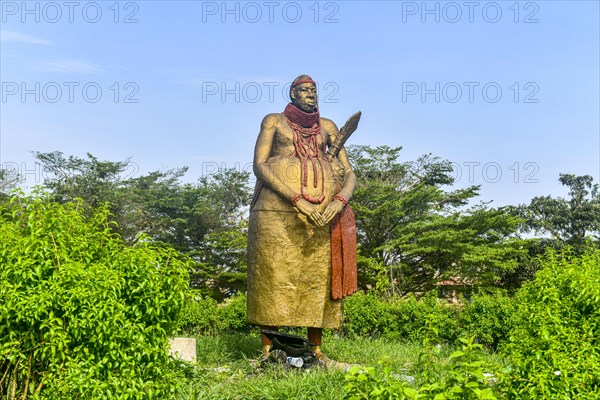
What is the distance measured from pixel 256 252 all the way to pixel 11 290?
2.63 metres

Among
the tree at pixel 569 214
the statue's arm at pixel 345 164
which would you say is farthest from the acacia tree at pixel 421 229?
the statue's arm at pixel 345 164

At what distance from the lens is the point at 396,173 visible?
23516 millimetres

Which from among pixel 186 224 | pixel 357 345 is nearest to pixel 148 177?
pixel 186 224

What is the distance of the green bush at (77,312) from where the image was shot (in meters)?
4.17

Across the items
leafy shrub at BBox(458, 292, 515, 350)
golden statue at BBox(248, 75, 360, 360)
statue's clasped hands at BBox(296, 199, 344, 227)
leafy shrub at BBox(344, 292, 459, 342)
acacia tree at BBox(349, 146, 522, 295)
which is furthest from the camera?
acacia tree at BBox(349, 146, 522, 295)

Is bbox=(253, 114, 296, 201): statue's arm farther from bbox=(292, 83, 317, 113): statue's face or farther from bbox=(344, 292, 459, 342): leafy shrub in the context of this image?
bbox=(344, 292, 459, 342): leafy shrub

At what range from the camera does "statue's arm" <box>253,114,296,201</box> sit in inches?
246

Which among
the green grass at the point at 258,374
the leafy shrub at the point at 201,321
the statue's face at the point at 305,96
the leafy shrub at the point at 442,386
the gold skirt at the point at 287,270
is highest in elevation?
the statue's face at the point at 305,96

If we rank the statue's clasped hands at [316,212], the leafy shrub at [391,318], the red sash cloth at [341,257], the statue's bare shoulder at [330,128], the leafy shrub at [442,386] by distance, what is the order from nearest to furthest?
the leafy shrub at [442,386] < the statue's clasped hands at [316,212] < the red sash cloth at [341,257] < the statue's bare shoulder at [330,128] < the leafy shrub at [391,318]

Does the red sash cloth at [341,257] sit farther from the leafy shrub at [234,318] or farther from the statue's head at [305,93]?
the leafy shrub at [234,318]

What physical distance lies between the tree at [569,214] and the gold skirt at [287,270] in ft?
57.6

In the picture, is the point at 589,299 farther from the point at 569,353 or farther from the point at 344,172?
the point at 344,172

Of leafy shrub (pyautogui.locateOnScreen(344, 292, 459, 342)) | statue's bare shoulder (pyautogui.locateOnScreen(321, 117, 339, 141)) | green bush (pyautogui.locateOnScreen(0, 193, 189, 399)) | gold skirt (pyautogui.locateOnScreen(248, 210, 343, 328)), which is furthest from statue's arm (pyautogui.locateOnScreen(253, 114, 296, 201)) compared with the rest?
leafy shrub (pyautogui.locateOnScreen(344, 292, 459, 342))

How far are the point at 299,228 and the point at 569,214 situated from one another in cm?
1848
